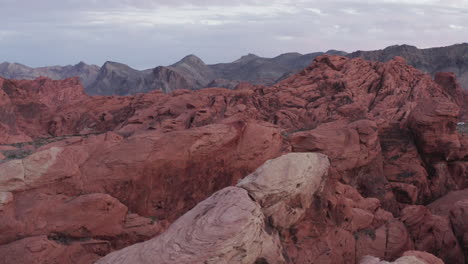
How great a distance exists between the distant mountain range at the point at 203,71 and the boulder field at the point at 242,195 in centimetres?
6670

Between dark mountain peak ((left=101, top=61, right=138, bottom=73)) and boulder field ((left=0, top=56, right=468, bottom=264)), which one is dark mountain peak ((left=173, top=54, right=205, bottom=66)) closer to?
dark mountain peak ((left=101, top=61, right=138, bottom=73))

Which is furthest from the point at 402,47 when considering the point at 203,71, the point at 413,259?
the point at 413,259

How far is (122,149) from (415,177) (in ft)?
50.1

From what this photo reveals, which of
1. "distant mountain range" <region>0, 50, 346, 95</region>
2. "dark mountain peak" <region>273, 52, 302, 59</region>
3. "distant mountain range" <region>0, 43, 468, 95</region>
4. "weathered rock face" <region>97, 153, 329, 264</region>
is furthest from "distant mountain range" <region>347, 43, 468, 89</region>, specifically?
"weathered rock face" <region>97, 153, 329, 264</region>

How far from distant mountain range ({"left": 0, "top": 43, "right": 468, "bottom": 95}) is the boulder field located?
66697 millimetres

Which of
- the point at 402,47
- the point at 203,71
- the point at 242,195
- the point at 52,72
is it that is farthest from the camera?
the point at 52,72

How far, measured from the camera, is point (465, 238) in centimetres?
1273

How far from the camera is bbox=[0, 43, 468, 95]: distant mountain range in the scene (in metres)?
91.9

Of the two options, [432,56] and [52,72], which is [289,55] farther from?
[52,72]

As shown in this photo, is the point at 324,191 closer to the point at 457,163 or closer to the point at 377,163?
the point at 377,163

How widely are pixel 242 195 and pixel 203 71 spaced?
125 meters

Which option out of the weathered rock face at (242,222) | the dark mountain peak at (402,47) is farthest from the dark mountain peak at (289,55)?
the weathered rock face at (242,222)

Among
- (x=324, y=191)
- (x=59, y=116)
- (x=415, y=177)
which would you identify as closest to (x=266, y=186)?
(x=324, y=191)

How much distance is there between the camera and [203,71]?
131 meters
